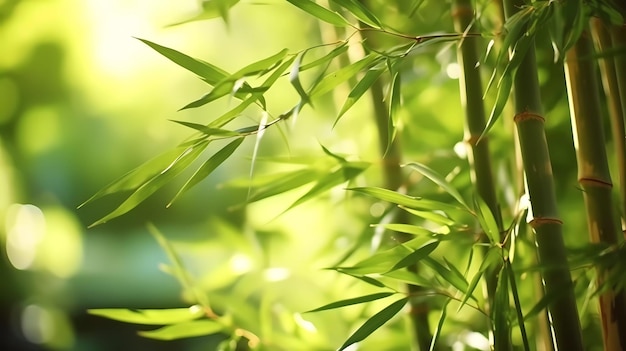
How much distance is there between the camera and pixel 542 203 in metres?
0.58

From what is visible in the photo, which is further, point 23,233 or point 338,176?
point 23,233

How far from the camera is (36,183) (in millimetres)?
1373

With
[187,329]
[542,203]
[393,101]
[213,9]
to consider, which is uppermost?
[213,9]

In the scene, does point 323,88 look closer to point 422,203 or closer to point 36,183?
point 422,203

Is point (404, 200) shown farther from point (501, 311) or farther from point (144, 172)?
point (144, 172)

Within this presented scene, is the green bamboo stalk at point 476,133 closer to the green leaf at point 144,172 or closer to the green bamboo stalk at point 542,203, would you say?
the green bamboo stalk at point 542,203

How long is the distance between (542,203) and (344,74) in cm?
20

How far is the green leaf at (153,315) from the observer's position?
2.41 ft

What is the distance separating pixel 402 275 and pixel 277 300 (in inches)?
25.4

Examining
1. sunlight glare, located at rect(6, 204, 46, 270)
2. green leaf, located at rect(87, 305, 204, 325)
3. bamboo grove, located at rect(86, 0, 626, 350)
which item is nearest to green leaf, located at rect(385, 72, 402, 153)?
bamboo grove, located at rect(86, 0, 626, 350)

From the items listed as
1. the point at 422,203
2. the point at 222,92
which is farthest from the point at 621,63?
the point at 222,92

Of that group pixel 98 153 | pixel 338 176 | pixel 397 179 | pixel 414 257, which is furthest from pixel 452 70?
pixel 98 153

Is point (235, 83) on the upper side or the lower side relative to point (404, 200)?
upper

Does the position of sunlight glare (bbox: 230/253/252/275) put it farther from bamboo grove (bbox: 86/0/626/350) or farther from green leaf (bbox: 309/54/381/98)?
green leaf (bbox: 309/54/381/98)
